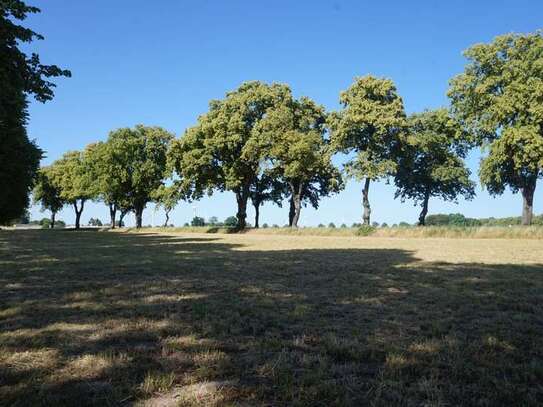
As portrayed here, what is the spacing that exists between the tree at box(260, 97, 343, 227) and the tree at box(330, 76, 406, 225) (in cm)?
324

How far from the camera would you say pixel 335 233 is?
154 feet

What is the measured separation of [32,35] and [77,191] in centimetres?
8076

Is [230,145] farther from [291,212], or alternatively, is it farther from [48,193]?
[48,193]

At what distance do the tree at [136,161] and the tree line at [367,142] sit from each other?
8.45 m

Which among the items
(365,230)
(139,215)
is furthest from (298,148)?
(139,215)

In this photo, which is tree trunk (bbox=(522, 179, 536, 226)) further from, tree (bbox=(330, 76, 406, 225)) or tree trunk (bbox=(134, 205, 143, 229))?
tree trunk (bbox=(134, 205, 143, 229))

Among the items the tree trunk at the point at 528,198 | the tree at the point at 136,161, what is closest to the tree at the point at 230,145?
the tree at the point at 136,161

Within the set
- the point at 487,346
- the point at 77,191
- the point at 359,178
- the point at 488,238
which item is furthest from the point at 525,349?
the point at 77,191

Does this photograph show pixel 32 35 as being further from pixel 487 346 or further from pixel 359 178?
pixel 359 178

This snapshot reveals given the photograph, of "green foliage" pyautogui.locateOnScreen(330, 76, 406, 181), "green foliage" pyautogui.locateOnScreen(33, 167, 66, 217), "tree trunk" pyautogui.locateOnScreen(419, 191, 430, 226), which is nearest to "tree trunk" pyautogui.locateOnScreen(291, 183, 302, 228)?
"green foliage" pyautogui.locateOnScreen(330, 76, 406, 181)

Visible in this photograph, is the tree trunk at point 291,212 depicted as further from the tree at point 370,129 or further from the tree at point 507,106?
the tree at point 507,106

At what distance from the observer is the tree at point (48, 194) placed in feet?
352

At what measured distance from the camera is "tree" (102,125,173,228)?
79.1m

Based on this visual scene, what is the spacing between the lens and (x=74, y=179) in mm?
94125
